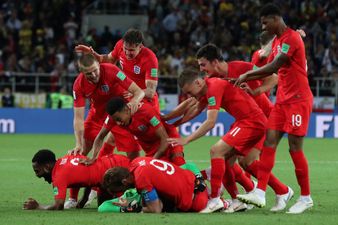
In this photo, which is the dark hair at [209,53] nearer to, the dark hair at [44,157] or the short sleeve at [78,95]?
the short sleeve at [78,95]

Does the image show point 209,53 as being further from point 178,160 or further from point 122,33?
point 122,33

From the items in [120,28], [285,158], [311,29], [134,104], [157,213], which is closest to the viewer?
[157,213]

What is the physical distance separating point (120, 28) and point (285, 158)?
14781mm

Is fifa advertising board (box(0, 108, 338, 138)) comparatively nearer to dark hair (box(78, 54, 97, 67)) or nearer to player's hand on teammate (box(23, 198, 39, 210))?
dark hair (box(78, 54, 97, 67))

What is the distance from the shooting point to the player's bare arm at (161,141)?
39.2 ft

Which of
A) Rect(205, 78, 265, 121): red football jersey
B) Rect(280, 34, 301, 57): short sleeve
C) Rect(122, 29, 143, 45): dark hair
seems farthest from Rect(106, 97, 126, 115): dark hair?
Rect(122, 29, 143, 45): dark hair

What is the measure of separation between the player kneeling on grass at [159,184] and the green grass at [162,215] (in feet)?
0.83

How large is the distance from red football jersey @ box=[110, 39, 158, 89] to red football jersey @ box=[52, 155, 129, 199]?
8.13ft

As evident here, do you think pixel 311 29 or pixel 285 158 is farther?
pixel 311 29

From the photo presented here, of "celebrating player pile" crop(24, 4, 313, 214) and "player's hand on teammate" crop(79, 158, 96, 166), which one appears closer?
"celebrating player pile" crop(24, 4, 313, 214)

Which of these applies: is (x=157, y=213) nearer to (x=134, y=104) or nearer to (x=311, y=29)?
(x=134, y=104)

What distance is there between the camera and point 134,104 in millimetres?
11820

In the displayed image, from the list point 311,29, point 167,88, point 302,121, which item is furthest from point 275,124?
point 311,29

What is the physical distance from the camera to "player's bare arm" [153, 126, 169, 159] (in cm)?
1194
